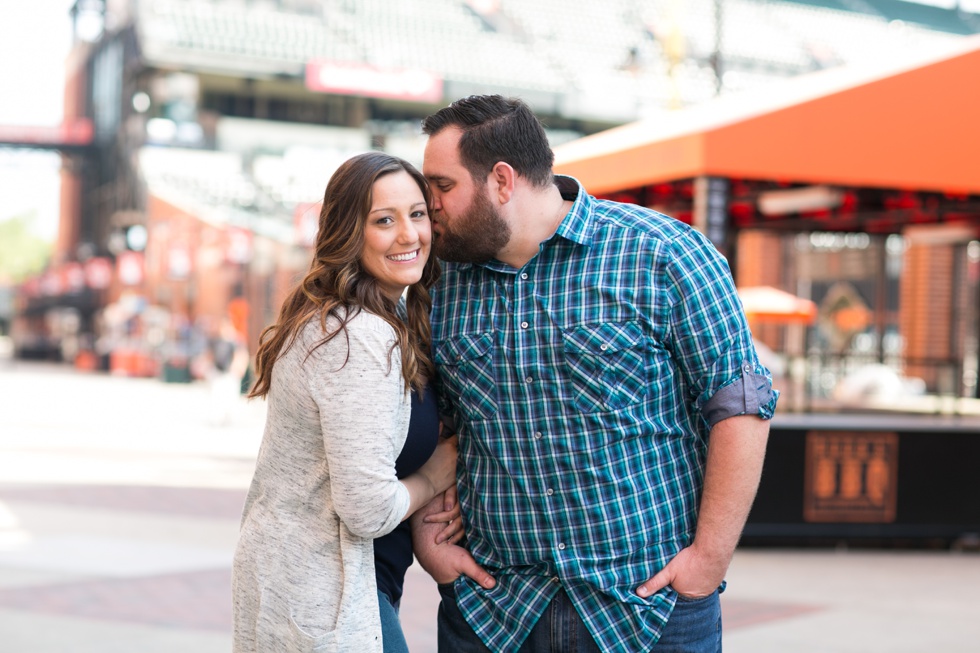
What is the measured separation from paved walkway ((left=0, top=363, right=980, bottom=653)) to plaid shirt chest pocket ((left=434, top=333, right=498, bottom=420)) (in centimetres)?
314

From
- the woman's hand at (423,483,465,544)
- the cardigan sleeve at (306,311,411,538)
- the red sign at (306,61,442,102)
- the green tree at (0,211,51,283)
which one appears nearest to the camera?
the cardigan sleeve at (306,311,411,538)

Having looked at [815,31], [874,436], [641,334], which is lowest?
[874,436]

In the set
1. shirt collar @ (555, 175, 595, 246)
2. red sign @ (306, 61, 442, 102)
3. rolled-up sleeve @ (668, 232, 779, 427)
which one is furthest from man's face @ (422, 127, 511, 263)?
red sign @ (306, 61, 442, 102)

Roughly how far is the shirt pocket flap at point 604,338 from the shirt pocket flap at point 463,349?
0.60ft

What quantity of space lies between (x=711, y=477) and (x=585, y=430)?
28 cm

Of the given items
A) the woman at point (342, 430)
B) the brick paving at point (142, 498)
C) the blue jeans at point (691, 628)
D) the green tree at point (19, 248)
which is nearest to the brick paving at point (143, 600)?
the brick paving at point (142, 498)

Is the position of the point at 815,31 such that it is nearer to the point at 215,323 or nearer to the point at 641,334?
the point at 215,323

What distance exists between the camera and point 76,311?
49.6 metres

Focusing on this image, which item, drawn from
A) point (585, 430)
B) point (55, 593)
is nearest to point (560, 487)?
point (585, 430)

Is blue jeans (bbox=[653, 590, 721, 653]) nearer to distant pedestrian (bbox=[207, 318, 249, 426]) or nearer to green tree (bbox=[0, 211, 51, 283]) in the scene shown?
distant pedestrian (bbox=[207, 318, 249, 426])

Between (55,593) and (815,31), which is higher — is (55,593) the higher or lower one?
the lower one

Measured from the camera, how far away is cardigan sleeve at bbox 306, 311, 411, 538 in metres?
2.26

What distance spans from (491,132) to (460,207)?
0.55ft

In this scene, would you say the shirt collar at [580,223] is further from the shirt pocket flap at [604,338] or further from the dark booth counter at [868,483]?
the dark booth counter at [868,483]
